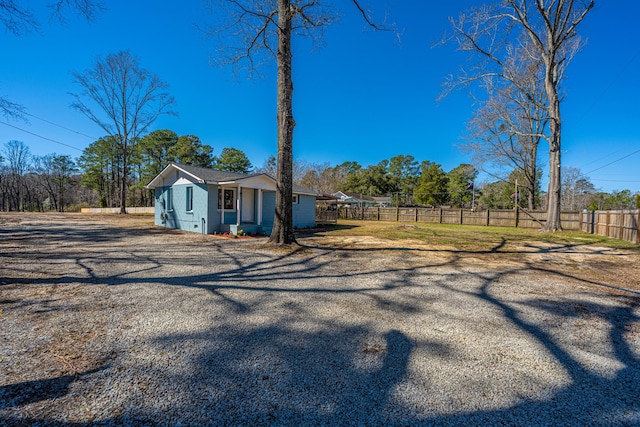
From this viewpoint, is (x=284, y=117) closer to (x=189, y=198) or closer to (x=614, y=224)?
(x=189, y=198)

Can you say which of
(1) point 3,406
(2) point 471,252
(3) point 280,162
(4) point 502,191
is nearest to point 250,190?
(3) point 280,162

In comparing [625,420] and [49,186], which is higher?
[49,186]

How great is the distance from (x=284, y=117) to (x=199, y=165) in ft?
96.0

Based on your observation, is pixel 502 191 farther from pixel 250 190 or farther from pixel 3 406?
pixel 3 406

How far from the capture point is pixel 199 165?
33000mm

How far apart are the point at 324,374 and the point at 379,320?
1.16 meters

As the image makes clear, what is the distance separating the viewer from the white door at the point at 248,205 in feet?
42.2

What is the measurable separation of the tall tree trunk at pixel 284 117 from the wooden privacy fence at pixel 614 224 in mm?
11785

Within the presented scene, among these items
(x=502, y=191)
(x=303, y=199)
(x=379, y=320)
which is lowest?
(x=379, y=320)

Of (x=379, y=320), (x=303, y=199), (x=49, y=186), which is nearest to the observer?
(x=379, y=320)

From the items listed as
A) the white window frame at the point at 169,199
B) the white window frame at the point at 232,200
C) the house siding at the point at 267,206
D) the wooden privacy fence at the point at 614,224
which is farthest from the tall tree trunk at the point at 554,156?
the white window frame at the point at 169,199

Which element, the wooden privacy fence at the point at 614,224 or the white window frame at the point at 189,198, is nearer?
the wooden privacy fence at the point at 614,224

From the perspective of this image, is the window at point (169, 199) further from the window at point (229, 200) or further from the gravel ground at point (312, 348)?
the gravel ground at point (312, 348)

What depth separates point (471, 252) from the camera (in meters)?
7.54
